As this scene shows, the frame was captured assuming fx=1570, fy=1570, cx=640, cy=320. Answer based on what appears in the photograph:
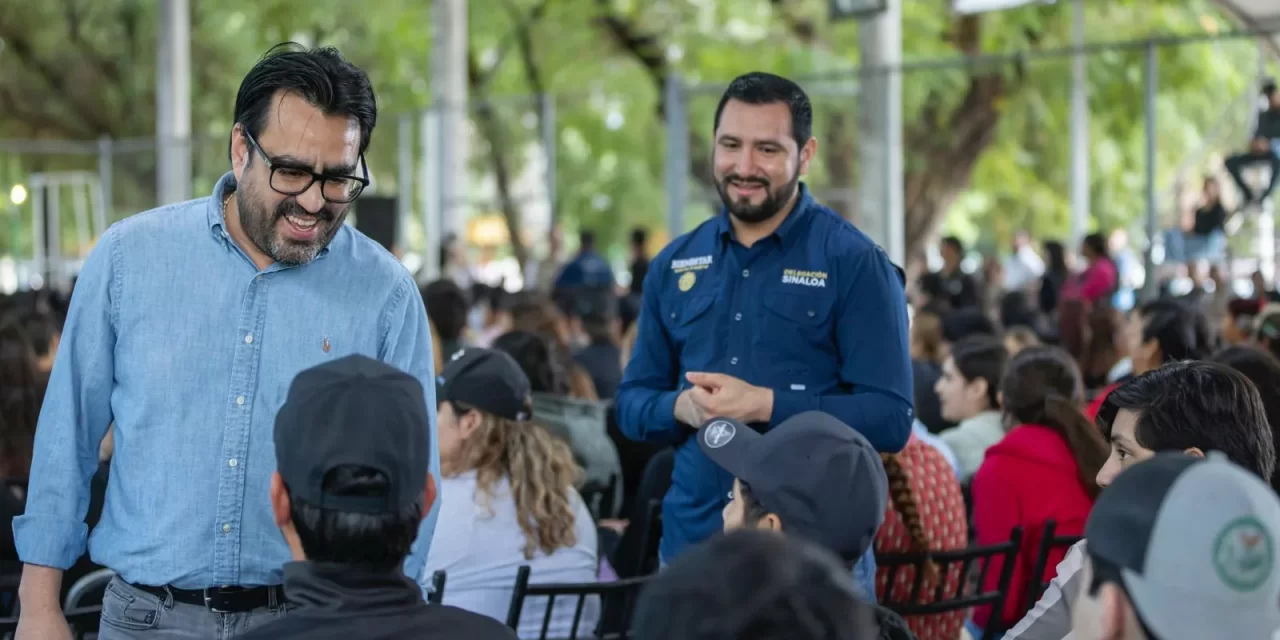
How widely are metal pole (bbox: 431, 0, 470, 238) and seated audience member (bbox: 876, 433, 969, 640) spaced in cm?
1180

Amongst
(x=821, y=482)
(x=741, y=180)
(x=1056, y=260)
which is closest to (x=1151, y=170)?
(x=1056, y=260)

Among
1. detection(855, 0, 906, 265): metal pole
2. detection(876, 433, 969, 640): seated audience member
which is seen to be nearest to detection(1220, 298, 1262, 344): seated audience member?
detection(855, 0, 906, 265): metal pole

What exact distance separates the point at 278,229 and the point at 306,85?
259 millimetres

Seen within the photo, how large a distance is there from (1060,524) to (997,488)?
8.4 inches

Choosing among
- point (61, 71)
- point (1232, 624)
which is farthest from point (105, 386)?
point (61, 71)

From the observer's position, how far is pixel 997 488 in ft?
15.5

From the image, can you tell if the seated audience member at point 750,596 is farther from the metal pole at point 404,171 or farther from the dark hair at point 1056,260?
the metal pole at point 404,171

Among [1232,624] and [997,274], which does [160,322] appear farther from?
[997,274]

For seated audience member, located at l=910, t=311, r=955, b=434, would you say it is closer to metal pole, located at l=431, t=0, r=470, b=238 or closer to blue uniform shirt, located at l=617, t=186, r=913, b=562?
blue uniform shirt, located at l=617, t=186, r=913, b=562

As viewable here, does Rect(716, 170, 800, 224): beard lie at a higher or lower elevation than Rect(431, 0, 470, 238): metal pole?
lower

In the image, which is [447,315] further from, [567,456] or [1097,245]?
[1097,245]

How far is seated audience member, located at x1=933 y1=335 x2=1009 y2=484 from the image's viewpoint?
5.92 m

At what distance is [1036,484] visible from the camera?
185 inches

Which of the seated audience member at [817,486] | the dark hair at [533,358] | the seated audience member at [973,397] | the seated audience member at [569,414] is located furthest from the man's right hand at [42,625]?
the seated audience member at [973,397]
